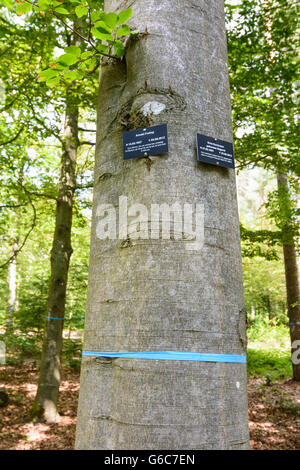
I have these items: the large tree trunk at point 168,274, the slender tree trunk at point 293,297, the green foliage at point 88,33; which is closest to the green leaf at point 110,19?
the green foliage at point 88,33

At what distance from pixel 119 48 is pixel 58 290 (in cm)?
605

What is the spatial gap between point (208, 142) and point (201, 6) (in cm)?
72

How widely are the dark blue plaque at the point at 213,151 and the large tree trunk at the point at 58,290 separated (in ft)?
18.2

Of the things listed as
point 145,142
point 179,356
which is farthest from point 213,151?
point 179,356

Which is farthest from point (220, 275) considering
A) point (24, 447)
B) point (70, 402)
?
point (70, 402)

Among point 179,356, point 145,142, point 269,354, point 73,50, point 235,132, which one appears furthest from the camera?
point 269,354

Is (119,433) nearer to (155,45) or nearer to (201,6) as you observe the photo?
(155,45)

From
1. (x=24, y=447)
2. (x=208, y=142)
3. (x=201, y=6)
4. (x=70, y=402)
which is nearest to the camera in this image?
(x=208, y=142)

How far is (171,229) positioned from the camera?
1.30m

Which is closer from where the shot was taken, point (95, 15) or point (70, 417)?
point (95, 15)

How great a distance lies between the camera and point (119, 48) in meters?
1.61

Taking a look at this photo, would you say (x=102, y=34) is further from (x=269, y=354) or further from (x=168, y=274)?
(x=269, y=354)

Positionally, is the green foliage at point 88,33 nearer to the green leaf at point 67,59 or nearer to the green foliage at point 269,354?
the green leaf at point 67,59

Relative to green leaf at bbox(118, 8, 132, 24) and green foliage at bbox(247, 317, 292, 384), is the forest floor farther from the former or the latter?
green leaf at bbox(118, 8, 132, 24)
